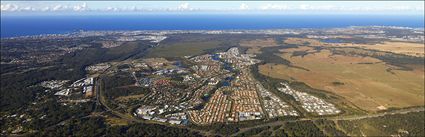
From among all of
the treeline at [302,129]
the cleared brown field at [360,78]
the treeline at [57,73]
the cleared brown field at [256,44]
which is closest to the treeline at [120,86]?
the treeline at [57,73]

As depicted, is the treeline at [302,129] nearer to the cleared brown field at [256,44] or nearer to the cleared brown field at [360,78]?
the cleared brown field at [360,78]

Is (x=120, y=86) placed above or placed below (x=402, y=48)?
below

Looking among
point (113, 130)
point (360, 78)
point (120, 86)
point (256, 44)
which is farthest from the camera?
point (256, 44)

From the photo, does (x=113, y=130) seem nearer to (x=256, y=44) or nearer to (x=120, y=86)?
(x=120, y=86)

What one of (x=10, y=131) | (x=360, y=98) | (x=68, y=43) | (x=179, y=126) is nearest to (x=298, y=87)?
(x=360, y=98)

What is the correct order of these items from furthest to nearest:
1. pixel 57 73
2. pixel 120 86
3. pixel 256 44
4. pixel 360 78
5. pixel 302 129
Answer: pixel 256 44 < pixel 57 73 < pixel 360 78 < pixel 120 86 < pixel 302 129

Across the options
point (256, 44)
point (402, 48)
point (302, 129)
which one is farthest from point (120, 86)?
point (402, 48)
